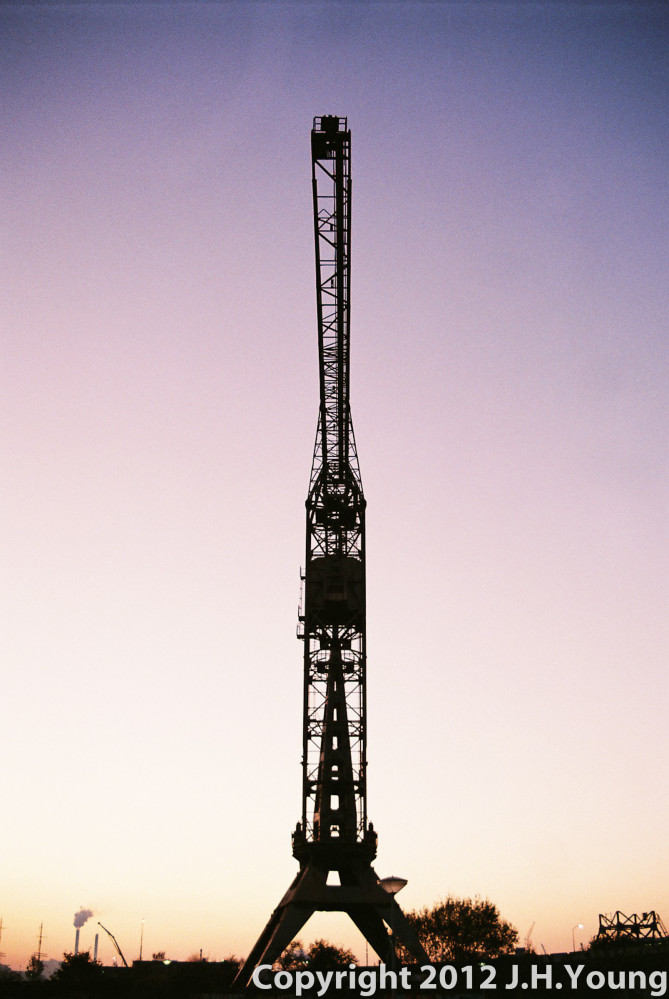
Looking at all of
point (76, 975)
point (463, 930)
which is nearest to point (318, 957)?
point (463, 930)

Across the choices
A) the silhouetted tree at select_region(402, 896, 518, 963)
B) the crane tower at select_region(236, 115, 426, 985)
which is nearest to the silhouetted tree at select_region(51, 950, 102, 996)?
the crane tower at select_region(236, 115, 426, 985)

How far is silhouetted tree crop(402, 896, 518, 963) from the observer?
120 metres

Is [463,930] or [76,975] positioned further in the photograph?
[463,930]

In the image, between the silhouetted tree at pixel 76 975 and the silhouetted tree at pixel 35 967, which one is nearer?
the silhouetted tree at pixel 76 975

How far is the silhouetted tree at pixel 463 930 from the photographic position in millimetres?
119938

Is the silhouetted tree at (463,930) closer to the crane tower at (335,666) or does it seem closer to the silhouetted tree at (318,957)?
the silhouetted tree at (318,957)

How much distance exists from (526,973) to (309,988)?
14.4 metres

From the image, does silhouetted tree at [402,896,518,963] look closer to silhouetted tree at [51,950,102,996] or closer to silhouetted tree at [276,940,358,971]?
silhouetted tree at [276,940,358,971]

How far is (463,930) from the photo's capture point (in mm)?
121000

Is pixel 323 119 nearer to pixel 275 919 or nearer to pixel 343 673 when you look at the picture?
pixel 343 673

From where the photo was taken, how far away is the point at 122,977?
7419cm

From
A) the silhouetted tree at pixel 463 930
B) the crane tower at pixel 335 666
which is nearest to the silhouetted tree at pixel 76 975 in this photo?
the crane tower at pixel 335 666

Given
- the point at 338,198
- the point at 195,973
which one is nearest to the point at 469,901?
the point at 195,973

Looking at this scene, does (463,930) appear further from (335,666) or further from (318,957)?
(335,666)
